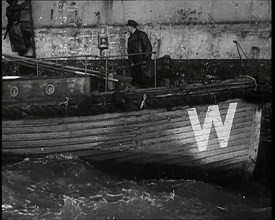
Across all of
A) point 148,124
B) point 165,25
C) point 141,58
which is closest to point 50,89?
point 148,124

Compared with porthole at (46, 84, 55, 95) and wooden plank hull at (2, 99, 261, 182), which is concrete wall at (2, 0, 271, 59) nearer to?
wooden plank hull at (2, 99, 261, 182)

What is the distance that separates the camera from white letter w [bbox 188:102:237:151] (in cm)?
Result: 725

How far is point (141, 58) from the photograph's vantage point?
8.71 meters

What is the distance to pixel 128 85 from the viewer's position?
26.4 feet

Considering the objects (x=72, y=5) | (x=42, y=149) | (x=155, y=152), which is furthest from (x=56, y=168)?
(x=72, y=5)

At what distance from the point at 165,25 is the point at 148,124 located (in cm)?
321

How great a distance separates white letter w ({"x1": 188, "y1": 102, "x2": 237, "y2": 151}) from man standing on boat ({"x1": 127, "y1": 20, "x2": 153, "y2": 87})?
→ 1.56 m

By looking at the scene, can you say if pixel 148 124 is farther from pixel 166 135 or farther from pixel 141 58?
pixel 141 58

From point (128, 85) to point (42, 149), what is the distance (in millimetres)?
1675

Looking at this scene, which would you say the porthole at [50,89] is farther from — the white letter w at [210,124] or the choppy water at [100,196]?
the white letter w at [210,124]

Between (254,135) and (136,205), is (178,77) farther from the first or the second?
(136,205)

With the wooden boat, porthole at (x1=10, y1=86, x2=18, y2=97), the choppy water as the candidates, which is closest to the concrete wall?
the wooden boat

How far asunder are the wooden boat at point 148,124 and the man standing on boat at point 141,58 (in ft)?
4.21

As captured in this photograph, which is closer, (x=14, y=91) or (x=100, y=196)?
(x=100, y=196)
